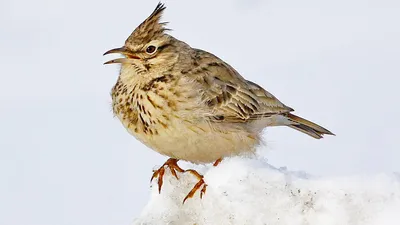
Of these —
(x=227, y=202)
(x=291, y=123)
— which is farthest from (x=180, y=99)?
(x=227, y=202)

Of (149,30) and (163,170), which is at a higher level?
(149,30)

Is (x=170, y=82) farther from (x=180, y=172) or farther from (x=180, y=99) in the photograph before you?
(x=180, y=172)

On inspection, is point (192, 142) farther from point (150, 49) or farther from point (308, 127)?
point (308, 127)

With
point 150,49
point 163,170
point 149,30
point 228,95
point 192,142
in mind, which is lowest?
point 163,170

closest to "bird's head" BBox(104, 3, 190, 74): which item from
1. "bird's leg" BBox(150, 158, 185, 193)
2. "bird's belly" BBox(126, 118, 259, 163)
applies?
"bird's belly" BBox(126, 118, 259, 163)

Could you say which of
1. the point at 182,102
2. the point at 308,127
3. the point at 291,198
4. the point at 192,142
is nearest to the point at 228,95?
the point at 182,102

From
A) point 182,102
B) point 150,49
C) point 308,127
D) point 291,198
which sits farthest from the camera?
point 308,127
